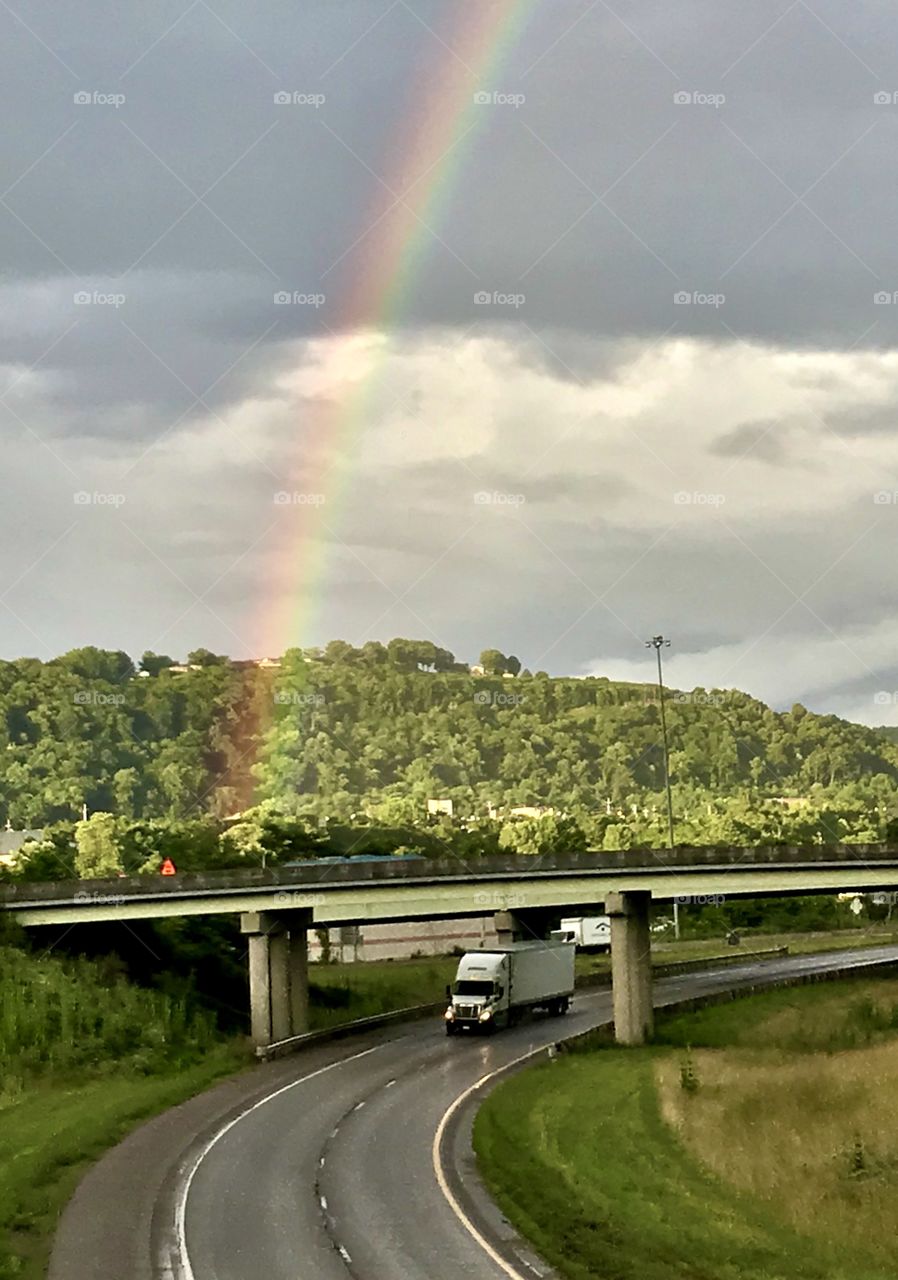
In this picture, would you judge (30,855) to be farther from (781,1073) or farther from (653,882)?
(781,1073)

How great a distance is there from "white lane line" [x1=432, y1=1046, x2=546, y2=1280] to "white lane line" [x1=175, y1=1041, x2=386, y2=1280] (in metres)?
6.10

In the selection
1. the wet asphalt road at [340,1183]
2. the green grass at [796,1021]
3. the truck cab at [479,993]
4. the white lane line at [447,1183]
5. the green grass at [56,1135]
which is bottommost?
the green grass at [796,1021]

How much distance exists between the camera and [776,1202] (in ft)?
124

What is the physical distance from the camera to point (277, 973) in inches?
3196

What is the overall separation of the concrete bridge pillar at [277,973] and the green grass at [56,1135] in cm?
969

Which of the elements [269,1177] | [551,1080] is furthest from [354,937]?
[269,1177]

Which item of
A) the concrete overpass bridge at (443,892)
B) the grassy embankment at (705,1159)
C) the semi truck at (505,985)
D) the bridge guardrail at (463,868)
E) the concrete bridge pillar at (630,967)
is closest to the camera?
the grassy embankment at (705,1159)

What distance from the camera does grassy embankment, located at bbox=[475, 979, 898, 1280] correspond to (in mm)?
32438

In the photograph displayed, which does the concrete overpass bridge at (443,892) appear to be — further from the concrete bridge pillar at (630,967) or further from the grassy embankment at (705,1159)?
the grassy embankment at (705,1159)

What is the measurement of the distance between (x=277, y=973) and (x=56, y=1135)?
1371 inches

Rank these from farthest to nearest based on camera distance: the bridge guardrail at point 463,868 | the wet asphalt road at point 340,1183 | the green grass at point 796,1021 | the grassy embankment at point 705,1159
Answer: the bridge guardrail at point 463,868 < the green grass at point 796,1021 < the grassy embankment at point 705,1159 < the wet asphalt road at point 340,1183

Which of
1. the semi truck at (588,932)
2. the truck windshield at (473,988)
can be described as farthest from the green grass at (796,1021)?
the semi truck at (588,932)

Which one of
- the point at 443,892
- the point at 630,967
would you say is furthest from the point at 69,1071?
the point at 443,892

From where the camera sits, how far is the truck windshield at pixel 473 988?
77.8m
